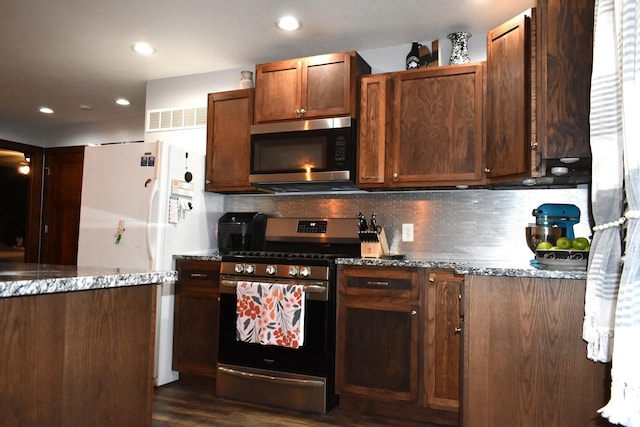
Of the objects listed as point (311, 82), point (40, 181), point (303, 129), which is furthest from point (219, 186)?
point (40, 181)

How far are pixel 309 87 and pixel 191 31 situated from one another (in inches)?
34.9

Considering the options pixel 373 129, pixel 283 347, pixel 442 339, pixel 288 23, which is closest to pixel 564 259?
pixel 442 339

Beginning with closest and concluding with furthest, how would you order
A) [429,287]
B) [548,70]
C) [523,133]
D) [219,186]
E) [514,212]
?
[548,70]
[523,133]
[429,287]
[514,212]
[219,186]

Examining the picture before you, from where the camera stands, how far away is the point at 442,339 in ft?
8.98

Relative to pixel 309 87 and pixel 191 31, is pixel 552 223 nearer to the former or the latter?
pixel 309 87

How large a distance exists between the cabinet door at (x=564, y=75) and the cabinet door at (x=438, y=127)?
3.09 feet

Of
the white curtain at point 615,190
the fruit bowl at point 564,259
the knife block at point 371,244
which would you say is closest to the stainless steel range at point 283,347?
the knife block at point 371,244

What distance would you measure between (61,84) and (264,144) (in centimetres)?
237

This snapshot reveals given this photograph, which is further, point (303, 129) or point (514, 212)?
point (303, 129)

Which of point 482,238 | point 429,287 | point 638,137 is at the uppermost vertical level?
point 638,137

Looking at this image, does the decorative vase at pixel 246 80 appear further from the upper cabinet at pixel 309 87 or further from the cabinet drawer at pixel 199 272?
the cabinet drawer at pixel 199 272

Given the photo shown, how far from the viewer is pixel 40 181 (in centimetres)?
627

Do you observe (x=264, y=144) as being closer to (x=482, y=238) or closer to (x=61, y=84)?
Answer: (x=482, y=238)

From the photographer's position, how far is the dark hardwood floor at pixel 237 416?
2.73 m
